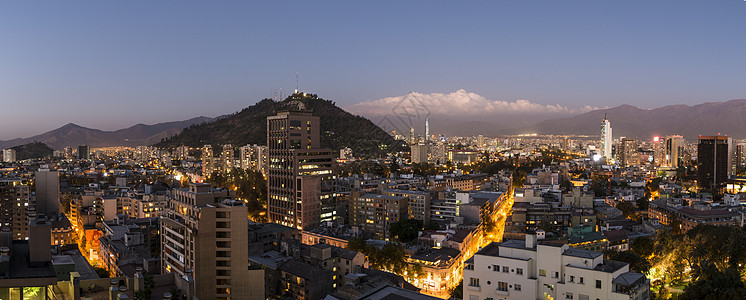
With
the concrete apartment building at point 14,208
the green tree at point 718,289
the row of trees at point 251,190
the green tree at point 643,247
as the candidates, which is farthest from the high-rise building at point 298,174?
the green tree at point 718,289

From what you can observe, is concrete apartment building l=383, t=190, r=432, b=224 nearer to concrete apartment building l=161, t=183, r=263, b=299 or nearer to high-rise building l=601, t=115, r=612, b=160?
concrete apartment building l=161, t=183, r=263, b=299

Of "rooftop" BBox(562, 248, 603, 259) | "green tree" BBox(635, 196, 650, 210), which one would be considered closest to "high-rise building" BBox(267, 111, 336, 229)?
"rooftop" BBox(562, 248, 603, 259)

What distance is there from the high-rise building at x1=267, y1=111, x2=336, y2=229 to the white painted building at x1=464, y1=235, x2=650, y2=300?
46.3ft

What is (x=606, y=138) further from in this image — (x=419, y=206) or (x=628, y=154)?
(x=419, y=206)

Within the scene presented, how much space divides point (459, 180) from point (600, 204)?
13838mm

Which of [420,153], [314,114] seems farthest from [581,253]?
[314,114]

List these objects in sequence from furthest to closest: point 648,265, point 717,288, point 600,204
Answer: point 600,204, point 648,265, point 717,288

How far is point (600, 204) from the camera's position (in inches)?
1075

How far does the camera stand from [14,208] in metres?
23.8

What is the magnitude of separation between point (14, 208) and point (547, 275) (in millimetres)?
24629

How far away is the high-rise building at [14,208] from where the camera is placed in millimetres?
23453

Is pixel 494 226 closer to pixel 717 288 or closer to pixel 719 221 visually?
pixel 719 221

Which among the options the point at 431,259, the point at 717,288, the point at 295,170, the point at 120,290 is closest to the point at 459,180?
the point at 295,170

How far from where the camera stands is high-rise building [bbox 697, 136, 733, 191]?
139ft
